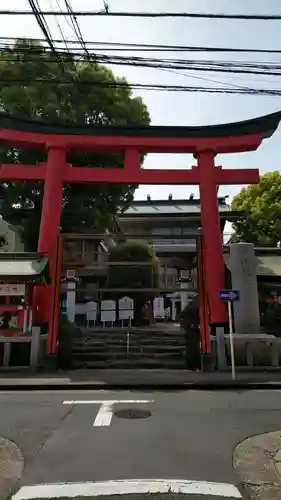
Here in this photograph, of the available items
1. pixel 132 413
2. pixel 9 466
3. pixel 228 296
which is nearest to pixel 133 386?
pixel 132 413

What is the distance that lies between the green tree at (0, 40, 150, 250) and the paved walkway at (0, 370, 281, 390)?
9079 mm

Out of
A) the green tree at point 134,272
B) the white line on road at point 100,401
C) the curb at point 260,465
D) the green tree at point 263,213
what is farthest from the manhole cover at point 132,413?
the green tree at point 263,213

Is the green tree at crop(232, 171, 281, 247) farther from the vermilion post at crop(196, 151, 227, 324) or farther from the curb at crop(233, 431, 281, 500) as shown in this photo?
the curb at crop(233, 431, 281, 500)

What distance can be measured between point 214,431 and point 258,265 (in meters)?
9.60

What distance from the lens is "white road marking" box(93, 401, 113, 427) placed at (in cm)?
638

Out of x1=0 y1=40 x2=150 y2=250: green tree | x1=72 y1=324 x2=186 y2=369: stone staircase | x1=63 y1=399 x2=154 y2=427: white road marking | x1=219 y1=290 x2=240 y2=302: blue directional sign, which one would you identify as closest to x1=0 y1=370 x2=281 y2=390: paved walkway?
x1=72 y1=324 x2=186 y2=369: stone staircase

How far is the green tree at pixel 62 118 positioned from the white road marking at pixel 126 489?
15866mm

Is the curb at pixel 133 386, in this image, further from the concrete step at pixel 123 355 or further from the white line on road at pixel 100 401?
the concrete step at pixel 123 355

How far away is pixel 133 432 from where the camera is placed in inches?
231

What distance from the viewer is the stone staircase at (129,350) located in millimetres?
13375

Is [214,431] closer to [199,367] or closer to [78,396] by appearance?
[78,396]

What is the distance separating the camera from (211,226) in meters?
14.5

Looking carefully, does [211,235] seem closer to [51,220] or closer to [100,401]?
[51,220]

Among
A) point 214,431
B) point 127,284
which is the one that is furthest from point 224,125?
point 214,431
